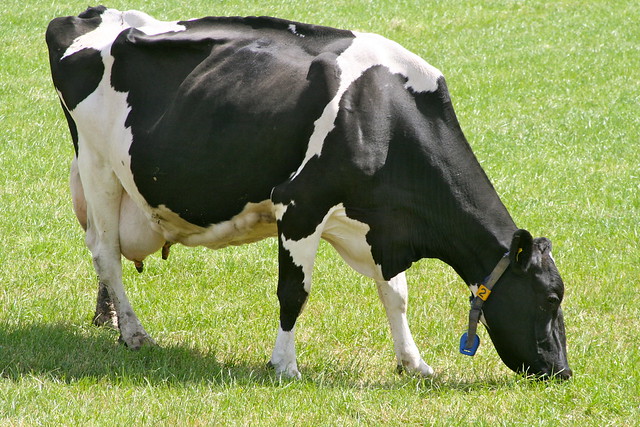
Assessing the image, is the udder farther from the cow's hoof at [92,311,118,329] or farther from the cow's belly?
the cow's hoof at [92,311,118,329]

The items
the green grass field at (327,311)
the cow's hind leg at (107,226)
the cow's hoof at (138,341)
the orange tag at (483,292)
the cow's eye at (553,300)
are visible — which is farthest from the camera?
the cow's hind leg at (107,226)

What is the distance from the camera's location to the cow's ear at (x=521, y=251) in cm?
591

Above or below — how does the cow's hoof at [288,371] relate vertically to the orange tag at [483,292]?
below

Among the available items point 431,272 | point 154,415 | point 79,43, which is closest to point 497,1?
point 431,272

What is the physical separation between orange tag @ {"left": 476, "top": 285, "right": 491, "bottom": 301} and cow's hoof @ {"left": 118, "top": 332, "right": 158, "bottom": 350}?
2.37 meters

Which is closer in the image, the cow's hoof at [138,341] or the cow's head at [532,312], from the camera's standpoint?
the cow's head at [532,312]

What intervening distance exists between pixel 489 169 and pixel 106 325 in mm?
6045

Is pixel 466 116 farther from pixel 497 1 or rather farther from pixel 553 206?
pixel 497 1

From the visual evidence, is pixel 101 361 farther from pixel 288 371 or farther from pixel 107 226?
pixel 288 371

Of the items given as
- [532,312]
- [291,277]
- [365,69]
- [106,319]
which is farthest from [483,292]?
[106,319]

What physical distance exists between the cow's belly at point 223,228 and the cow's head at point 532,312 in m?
1.61

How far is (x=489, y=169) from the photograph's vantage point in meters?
12.0

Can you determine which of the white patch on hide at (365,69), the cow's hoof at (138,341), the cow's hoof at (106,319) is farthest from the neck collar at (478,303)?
the cow's hoof at (106,319)

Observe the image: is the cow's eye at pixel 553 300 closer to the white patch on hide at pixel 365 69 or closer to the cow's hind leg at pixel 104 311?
the white patch on hide at pixel 365 69
